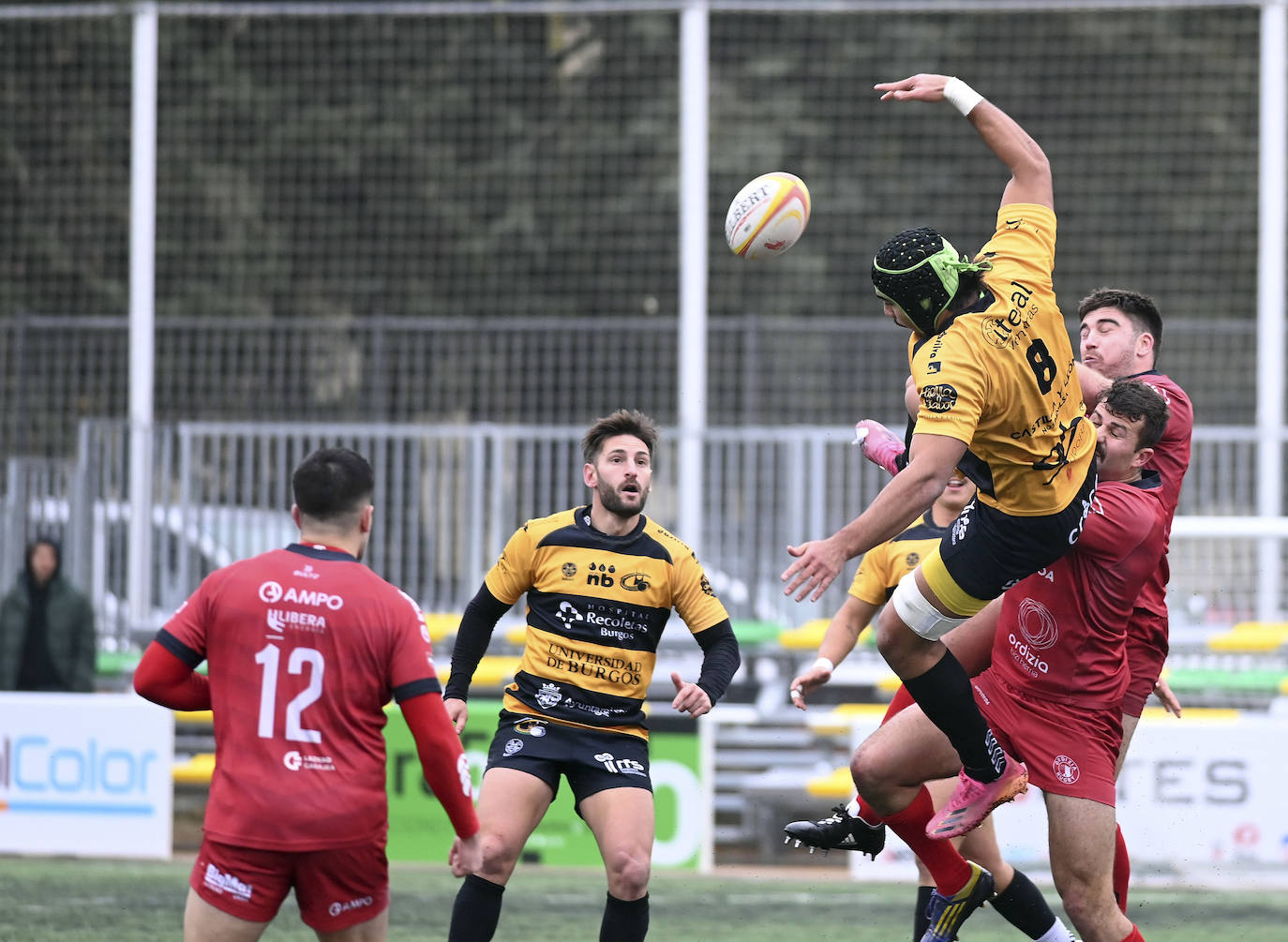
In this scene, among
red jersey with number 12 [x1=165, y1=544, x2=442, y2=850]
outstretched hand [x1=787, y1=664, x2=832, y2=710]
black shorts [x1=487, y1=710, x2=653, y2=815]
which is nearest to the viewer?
red jersey with number 12 [x1=165, y1=544, x2=442, y2=850]

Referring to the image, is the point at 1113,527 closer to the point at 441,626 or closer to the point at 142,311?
the point at 441,626

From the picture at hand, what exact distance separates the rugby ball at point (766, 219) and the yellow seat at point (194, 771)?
614cm

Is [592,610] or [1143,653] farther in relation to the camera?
[1143,653]

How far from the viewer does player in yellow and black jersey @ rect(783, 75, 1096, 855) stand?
16.7 ft

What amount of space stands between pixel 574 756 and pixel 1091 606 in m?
1.87

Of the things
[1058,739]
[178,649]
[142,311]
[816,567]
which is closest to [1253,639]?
[1058,739]

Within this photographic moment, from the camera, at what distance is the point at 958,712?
18.8ft

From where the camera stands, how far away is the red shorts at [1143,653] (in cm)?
632

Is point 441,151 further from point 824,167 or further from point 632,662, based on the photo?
point 632,662

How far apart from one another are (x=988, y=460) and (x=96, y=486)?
819 centimetres

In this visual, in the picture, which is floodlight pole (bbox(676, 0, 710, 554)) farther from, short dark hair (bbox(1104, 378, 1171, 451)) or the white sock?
short dark hair (bbox(1104, 378, 1171, 451))

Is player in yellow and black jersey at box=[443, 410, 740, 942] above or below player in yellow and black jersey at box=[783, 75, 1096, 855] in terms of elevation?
below

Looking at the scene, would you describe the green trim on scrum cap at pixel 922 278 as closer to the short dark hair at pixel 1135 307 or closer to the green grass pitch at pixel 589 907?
the short dark hair at pixel 1135 307

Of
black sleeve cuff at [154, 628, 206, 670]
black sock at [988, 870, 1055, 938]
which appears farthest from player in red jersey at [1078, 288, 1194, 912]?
black sleeve cuff at [154, 628, 206, 670]
